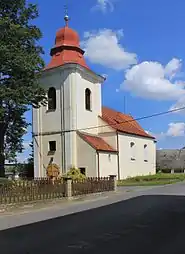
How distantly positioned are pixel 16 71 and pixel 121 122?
84.1 feet

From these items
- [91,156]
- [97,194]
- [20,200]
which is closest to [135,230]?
[20,200]

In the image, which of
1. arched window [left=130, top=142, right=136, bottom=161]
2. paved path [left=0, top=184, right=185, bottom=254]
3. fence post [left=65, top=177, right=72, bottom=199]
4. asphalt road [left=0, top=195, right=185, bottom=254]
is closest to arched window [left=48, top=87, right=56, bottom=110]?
arched window [left=130, top=142, right=136, bottom=161]

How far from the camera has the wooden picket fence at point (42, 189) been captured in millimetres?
18906

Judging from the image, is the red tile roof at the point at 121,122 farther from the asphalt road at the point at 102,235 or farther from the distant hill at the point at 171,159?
the asphalt road at the point at 102,235

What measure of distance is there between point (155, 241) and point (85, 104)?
34395 millimetres

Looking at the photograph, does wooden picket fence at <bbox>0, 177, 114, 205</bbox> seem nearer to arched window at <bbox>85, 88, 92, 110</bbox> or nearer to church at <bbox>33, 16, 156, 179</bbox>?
church at <bbox>33, 16, 156, 179</bbox>

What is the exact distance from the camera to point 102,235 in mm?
10336

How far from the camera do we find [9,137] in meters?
29.3

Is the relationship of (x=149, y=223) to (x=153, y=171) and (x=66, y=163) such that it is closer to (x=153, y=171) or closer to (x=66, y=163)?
(x=66, y=163)

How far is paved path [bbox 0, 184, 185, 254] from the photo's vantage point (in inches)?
335

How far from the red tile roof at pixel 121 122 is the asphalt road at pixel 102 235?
3137cm

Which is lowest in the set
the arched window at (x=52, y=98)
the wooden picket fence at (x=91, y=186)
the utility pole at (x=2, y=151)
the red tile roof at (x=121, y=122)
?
the wooden picket fence at (x=91, y=186)

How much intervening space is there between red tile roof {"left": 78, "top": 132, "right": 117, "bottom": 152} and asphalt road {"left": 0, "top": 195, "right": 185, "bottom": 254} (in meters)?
25.4

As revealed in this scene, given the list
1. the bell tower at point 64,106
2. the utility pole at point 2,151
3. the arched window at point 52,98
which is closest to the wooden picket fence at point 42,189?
the utility pole at point 2,151
